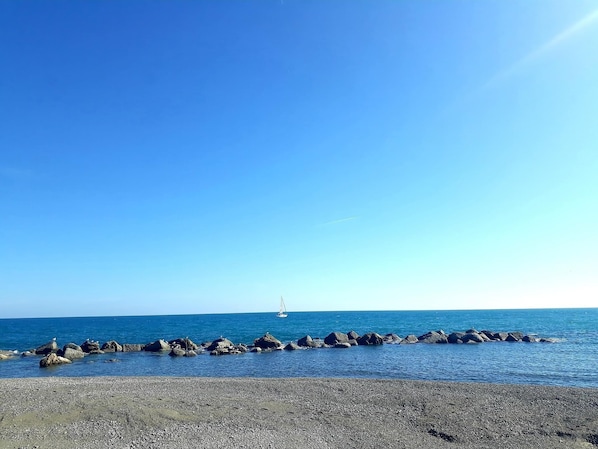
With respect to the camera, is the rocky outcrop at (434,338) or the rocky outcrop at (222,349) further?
the rocky outcrop at (434,338)

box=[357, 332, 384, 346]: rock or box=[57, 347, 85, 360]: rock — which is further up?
box=[57, 347, 85, 360]: rock

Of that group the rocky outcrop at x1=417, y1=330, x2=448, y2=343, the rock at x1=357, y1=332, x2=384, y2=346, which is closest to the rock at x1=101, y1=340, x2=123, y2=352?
the rock at x1=357, y1=332, x2=384, y2=346

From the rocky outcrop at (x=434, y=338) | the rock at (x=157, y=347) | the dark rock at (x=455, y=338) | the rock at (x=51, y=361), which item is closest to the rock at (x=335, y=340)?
the rocky outcrop at (x=434, y=338)

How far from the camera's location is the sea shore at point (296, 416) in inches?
684

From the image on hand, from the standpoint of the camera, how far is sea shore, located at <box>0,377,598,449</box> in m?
17.4

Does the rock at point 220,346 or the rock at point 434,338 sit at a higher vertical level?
the rock at point 220,346

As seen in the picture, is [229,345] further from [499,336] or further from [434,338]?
[499,336]

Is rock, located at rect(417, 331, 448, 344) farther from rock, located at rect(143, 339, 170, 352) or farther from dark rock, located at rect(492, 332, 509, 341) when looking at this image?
rock, located at rect(143, 339, 170, 352)

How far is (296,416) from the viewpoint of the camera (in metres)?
21.1

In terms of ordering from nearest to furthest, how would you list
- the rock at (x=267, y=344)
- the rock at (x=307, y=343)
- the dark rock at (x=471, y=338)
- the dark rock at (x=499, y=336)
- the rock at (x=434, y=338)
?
the rock at (x=267, y=344)
the rock at (x=307, y=343)
the dark rock at (x=471, y=338)
the rock at (x=434, y=338)
the dark rock at (x=499, y=336)

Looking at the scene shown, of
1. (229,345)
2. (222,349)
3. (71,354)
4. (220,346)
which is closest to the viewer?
(71,354)

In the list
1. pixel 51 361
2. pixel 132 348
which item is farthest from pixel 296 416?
pixel 132 348

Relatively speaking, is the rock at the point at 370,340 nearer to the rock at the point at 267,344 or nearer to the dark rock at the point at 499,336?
the rock at the point at 267,344

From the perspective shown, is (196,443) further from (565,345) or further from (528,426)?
(565,345)
